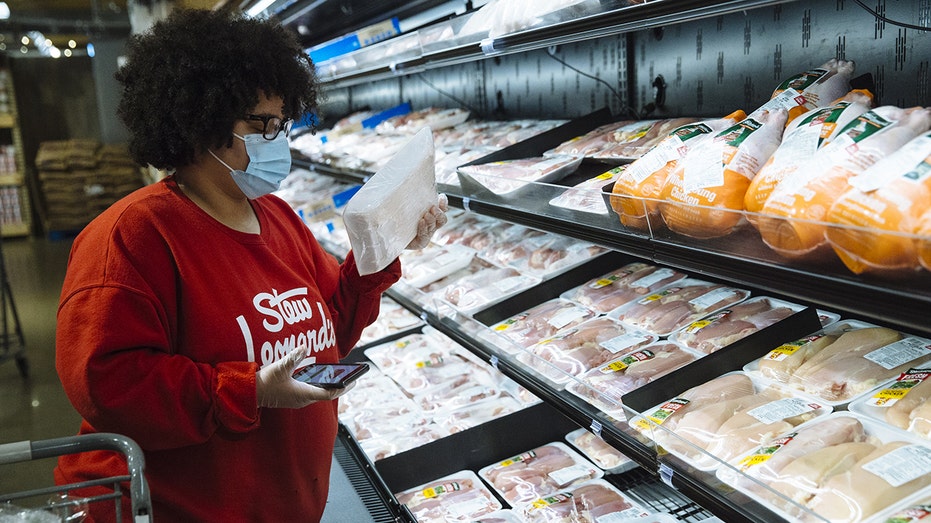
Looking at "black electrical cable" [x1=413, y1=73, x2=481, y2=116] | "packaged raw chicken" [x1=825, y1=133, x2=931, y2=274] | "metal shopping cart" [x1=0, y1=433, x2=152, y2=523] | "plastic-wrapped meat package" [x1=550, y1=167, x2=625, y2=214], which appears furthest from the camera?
"black electrical cable" [x1=413, y1=73, x2=481, y2=116]

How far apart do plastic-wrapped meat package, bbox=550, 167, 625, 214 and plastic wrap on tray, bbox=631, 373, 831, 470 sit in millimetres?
473

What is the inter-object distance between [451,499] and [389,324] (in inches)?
55.4

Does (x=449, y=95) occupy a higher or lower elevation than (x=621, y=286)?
higher

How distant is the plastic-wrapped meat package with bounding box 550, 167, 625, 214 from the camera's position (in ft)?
5.62

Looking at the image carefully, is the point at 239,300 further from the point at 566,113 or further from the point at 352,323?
the point at 566,113

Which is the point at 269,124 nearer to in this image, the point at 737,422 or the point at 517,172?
the point at 517,172

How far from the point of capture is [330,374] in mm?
1650

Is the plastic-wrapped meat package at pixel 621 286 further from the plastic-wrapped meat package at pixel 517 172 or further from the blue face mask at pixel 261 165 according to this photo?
the blue face mask at pixel 261 165

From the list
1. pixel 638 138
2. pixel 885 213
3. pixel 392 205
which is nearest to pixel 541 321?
pixel 638 138

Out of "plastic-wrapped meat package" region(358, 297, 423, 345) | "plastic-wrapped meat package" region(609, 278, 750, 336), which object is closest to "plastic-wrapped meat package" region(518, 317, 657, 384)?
"plastic-wrapped meat package" region(609, 278, 750, 336)

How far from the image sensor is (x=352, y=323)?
2229 mm

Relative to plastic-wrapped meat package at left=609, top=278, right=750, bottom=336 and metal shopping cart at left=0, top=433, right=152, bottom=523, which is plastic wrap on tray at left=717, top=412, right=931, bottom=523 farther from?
metal shopping cart at left=0, top=433, right=152, bottom=523

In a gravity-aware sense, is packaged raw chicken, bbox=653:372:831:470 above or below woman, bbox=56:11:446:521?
below

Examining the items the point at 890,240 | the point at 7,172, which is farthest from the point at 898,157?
the point at 7,172
